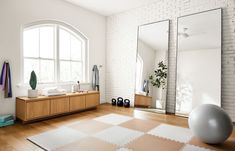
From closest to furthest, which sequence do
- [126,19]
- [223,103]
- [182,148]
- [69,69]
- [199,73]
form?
[182,148] → [223,103] → [199,73] → [69,69] → [126,19]

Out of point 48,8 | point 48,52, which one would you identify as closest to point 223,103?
point 48,52

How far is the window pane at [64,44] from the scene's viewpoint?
4.73 m

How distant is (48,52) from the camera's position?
14.6ft

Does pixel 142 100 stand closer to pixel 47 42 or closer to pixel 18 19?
pixel 47 42

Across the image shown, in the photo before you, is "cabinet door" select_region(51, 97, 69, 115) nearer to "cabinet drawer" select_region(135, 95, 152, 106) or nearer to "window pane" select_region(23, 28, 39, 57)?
"window pane" select_region(23, 28, 39, 57)

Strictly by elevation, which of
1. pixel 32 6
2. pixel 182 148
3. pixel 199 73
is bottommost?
pixel 182 148

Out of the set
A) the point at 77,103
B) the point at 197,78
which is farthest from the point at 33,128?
the point at 197,78

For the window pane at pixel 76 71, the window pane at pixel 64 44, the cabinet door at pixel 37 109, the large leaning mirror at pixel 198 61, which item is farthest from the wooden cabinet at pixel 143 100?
the cabinet door at pixel 37 109

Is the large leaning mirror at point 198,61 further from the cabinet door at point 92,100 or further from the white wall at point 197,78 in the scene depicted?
the cabinet door at point 92,100

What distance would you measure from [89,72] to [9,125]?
2.70 m

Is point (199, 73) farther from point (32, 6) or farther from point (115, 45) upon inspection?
point (32, 6)

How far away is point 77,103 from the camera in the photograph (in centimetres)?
441

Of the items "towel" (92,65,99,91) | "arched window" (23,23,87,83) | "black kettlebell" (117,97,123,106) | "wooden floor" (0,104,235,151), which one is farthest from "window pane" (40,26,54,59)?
"black kettlebell" (117,97,123,106)

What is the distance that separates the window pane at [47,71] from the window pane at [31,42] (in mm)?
302
